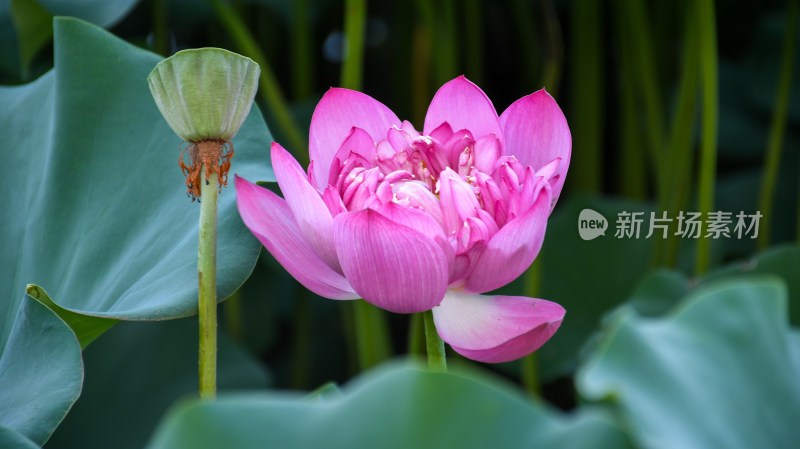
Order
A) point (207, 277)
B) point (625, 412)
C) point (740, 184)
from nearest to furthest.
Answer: point (625, 412) < point (207, 277) < point (740, 184)

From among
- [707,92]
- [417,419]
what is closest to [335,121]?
[417,419]

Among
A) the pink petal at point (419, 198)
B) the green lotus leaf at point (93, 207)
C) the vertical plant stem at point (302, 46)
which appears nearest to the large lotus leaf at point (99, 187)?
the green lotus leaf at point (93, 207)

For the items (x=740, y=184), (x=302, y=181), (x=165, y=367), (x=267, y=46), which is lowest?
(x=165, y=367)

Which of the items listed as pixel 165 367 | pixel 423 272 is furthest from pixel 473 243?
pixel 165 367

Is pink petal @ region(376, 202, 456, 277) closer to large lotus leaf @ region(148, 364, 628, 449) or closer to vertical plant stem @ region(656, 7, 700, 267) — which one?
large lotus leaf @ region(148, 364, 628, 449)

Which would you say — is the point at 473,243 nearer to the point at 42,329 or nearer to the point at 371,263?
the point at 371,263

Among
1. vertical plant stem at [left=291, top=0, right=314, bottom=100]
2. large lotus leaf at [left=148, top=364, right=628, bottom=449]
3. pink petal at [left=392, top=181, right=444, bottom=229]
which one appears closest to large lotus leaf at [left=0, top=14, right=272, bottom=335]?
pink petal at [left=392, top=181, right=444, bottom=229]

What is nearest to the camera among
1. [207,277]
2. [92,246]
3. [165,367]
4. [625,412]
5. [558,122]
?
[625,412]
